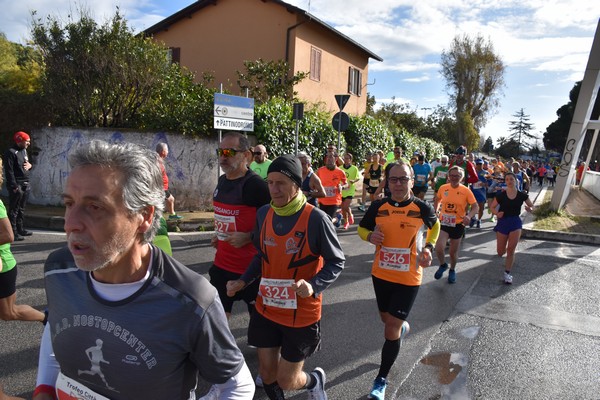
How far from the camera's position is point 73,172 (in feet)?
4.90

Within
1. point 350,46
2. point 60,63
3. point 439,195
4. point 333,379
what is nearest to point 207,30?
point 350,46

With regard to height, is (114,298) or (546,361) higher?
(114,298)

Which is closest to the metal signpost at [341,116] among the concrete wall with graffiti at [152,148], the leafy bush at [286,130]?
the leafy bush at [286,130]

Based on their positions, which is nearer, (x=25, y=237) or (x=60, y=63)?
(x=25, y=237)

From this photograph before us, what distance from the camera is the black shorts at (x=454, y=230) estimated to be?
24.4 feet

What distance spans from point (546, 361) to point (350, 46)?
80.9 ft

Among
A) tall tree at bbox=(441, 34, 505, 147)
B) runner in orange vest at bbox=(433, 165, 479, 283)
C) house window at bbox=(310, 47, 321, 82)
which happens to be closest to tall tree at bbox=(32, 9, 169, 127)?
runner in orange vest at bbox=(433, 165, 479, 283)

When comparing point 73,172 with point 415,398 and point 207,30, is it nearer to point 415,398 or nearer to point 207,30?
point 415,398

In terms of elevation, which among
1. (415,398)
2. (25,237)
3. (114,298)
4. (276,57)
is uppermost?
(276,57)

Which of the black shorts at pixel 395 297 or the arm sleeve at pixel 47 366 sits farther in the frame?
the black shorts at pixel 395 297

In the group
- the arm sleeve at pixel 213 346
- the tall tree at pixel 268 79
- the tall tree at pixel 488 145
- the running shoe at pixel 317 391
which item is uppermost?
the tall tree at pixel 268 79

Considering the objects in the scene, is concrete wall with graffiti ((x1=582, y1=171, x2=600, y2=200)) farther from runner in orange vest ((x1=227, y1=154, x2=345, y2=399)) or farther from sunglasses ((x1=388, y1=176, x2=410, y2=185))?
runner in orange vest ((x1=227, y1=154, x2=345, y2=399))

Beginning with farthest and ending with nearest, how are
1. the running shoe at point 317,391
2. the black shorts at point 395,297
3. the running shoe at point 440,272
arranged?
the running shoe at point 440,272 → the black shorts at point 395,297 → the running shoe at point 317,391

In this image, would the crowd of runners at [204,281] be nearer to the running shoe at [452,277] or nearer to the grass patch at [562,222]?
the running shoe at [452,277]
